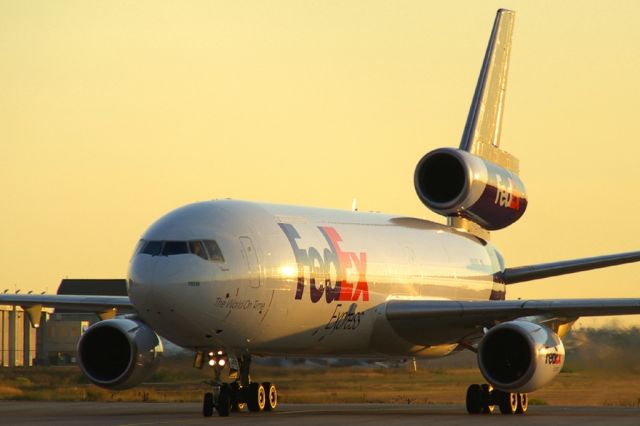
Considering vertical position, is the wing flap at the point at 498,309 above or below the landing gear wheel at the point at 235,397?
above

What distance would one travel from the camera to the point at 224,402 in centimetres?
2561

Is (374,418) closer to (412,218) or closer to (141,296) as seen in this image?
(141,296)

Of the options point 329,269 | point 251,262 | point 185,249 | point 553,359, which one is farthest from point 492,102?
point 185,249

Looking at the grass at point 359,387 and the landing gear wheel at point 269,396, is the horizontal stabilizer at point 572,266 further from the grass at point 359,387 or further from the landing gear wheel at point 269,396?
the landing gear wheel at point 269,396

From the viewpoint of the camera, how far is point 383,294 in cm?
2983

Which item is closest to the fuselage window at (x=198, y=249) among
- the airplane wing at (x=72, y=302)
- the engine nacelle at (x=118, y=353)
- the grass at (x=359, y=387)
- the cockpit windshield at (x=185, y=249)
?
the cockpit windshield at (x=185, y=249)

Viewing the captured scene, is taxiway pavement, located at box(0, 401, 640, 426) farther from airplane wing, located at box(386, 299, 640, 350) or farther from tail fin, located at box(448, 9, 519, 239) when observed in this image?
tail fin, located at box(448, 9, 519, 239)

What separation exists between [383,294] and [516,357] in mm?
3326

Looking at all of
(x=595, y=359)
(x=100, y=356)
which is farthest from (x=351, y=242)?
(x=595, y=359)

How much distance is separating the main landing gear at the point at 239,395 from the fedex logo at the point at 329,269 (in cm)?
194

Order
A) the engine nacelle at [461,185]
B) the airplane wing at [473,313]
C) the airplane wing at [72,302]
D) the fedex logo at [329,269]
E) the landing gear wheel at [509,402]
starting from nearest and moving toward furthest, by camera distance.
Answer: the fedex logo at [329,269] < the airplane wing at [473,313] < the landing gear wheel at [509,402] < the airplane wing at [72,302] < the engine nacelle at [461,185]

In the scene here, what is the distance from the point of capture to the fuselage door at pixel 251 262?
83.5 feet

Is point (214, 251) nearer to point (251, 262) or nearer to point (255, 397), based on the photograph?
point (251, 262)

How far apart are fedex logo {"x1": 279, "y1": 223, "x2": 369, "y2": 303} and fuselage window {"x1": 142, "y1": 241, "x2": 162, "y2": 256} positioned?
9.97 feet
